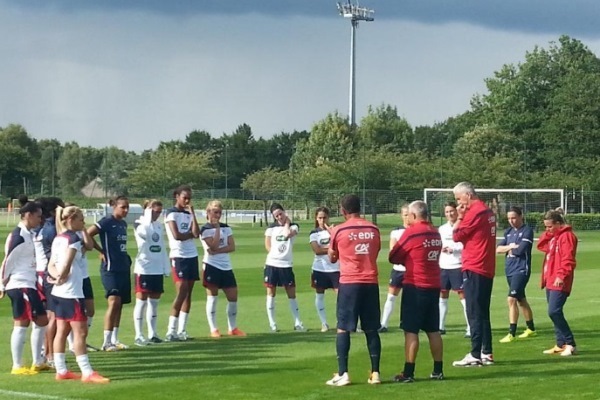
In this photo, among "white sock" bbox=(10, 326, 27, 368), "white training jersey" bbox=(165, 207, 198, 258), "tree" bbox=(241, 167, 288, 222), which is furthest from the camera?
"tree" bbox=(241, 167, 288, 222)

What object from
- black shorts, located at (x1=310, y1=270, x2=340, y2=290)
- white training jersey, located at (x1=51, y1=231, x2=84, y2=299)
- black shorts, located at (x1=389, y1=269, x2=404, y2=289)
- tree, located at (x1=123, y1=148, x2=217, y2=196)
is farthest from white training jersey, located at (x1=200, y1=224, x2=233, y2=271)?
tree, located at (x1=123, y1=148, x2=217, y2=196)

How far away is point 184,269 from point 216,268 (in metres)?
0.58

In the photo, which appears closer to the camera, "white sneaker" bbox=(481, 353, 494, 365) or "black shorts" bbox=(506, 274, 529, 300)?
"white sneaker" bbox=(481, 353, 494, 365)

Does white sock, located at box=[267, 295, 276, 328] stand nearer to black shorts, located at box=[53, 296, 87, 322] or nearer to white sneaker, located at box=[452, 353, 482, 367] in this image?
white sneaker, located at box=[452, 353, 482, 367]

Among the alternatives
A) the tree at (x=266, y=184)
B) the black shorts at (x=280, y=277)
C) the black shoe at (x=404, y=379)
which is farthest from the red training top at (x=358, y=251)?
the tree at (x=266, y=184)

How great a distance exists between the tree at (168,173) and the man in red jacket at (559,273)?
59.1 m

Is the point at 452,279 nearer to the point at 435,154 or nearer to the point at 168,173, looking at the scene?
the point at 168,173

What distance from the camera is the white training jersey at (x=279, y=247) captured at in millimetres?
16578

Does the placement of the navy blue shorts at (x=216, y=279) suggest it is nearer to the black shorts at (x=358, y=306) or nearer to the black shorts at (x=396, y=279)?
the black shorts at (x=396, y=279)

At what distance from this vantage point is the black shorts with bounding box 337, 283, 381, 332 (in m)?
11.5

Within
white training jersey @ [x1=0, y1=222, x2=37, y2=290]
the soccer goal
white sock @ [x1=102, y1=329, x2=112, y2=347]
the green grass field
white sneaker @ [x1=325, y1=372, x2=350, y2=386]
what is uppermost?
the soccer goal

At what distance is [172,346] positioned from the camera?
14.7 m

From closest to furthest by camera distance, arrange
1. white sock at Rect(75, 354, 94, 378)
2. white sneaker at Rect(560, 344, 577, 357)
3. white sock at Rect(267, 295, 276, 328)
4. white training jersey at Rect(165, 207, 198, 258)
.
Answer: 1. white sock at Rect(75, 354, 94, 378)
2. white sneaker at Rect(560, 344, 577, 357)
3. white training jersey at Rect(165, 207, 198, 258)
4. white sock at Rect(267, 295, 276, 328)

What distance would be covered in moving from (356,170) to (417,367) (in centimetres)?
5719
